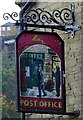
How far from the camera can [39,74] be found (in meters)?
7.76

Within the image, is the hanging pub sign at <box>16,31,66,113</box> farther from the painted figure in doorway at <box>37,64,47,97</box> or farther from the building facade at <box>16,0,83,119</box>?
the building facade at <box>16,0,83,119</box>

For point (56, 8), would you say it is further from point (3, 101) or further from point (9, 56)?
point (9, 56)

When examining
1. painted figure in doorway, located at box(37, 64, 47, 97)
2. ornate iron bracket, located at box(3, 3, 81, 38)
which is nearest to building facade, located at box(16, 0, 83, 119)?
ornate iron bracket, located at box(3, 3, 81, 38)

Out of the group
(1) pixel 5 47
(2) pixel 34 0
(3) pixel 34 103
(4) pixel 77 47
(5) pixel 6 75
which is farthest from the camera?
(1) pixel 5 47

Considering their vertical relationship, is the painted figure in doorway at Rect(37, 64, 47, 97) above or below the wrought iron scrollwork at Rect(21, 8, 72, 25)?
below

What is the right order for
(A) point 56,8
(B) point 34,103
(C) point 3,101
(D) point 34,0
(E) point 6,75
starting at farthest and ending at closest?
(E) point 6,75
(C) point 3,101
(D) point 34,0
(A) point 56,8
(B) point 34,103

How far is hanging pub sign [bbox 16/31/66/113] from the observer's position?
766 centimetres

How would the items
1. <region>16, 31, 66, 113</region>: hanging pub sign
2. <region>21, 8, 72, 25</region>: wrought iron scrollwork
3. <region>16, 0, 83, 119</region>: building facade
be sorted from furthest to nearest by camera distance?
<region>16, 0, 83, 119</region>: building facade < <region>21, 8, 72, 25</region>: wrought iron scrollwork < <region>16, 31, 66, 113</region>: hanging pub sign

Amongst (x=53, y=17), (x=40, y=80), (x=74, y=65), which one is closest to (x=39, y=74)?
(x=40, y=80)

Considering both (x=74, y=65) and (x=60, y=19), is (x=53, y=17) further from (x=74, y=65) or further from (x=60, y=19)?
(x=74, y=65)

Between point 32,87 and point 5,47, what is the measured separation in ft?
109

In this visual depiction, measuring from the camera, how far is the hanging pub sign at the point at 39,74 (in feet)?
25.1

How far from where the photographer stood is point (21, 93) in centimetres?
766

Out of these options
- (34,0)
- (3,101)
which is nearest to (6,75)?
(3,101)
